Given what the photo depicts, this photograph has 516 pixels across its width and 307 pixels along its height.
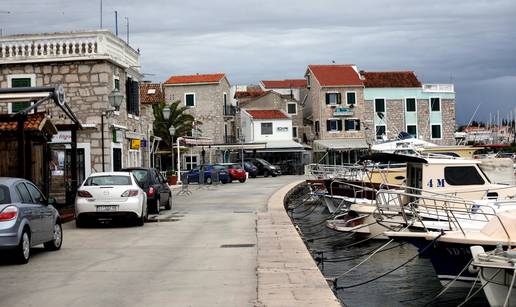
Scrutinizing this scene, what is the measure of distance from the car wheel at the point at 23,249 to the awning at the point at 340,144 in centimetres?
6714

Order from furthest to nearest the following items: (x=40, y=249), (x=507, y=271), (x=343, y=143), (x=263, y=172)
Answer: (x=343, y=143) → (x=263, y=172) → (x=40, y=249) → (x=507, y=271)

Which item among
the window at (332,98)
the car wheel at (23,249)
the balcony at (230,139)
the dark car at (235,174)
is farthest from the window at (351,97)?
the car wheel at (23,249)

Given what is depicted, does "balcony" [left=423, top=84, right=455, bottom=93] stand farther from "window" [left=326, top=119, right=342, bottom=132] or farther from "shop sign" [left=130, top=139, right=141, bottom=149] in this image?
"shop sign" [left=130, top=139, right=141, bottom=149]

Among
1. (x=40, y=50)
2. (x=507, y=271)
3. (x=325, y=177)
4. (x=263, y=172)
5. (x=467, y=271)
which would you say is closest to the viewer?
(x=507, y=271)

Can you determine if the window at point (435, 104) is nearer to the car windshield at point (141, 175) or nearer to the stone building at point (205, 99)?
the stone building at point (205, 99)

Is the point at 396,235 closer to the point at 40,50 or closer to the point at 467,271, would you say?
the point at 467,271

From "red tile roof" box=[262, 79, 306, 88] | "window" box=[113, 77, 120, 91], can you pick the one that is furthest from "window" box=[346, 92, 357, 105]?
"window" box=[113, 77, 120, 91]

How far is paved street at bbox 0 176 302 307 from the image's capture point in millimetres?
10594

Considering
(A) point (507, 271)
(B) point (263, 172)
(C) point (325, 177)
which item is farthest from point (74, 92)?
(B) point (263, 172)

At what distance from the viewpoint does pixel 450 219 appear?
602 inches

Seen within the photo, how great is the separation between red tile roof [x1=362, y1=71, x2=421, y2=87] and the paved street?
66.0 meters

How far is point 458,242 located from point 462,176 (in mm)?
8966

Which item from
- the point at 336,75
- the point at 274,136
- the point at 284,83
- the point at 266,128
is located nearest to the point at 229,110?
the point at 266,128

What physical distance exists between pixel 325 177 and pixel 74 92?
12.3 m
